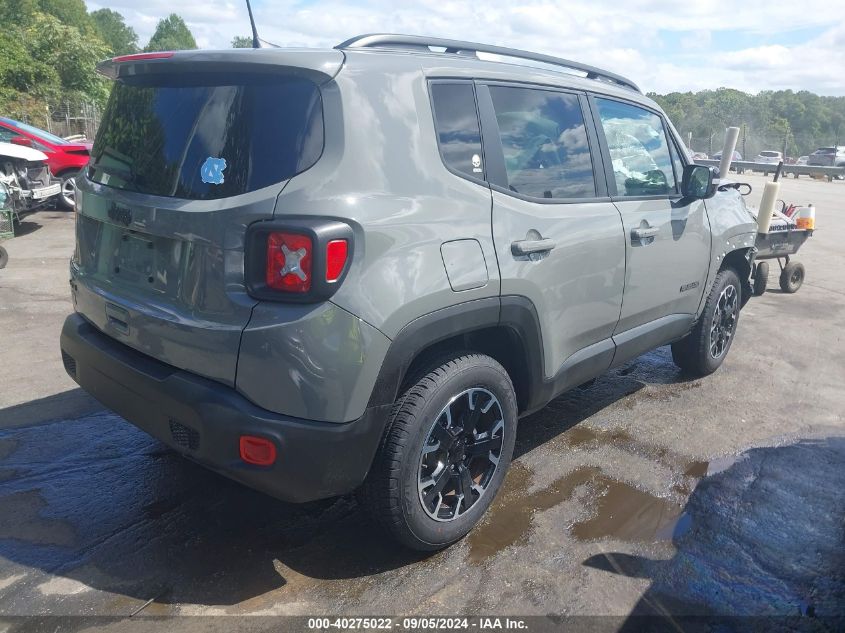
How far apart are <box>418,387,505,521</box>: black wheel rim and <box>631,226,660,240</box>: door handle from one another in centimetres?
141

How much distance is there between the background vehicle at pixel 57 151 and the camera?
489 inches

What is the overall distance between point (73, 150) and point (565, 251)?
12102 millimetres

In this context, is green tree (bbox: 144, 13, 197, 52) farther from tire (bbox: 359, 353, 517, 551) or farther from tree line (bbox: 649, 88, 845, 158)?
tire (bbox: 359, 353, 517, 551)

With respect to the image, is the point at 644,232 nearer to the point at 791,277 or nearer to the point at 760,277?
the point at 760,277

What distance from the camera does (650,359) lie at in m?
5.95

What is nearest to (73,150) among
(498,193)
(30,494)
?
(30,494)

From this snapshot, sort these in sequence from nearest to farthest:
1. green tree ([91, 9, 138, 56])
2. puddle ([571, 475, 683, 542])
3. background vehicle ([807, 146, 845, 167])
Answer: puddle ([571, 475, 683, 542]), background vehicle ([807, 146, 845, 167]), green tree ([91, 9, 138, 56])

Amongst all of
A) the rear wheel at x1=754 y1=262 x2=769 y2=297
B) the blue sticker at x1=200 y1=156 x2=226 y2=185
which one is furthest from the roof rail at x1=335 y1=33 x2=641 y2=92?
the rear wheel at x1=754 y1=262 x2=769 y2=297

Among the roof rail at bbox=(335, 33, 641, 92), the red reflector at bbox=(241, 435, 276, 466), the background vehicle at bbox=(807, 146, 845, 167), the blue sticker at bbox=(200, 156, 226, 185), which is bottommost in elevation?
the red reflector at bbox=(241, 435, 276, 466)

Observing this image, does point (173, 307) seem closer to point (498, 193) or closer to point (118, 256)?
point (118, 256)

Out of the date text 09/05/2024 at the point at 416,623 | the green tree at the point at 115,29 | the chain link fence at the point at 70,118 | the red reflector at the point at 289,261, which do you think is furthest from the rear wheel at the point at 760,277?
the green tree at the point at 115,29

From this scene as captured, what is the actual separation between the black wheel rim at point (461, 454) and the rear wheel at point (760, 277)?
5.94m

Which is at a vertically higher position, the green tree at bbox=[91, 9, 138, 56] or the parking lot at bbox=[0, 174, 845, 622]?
the green tree at bbox=[91, 9, 138, 56]

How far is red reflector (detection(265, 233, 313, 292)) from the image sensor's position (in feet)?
7.70
